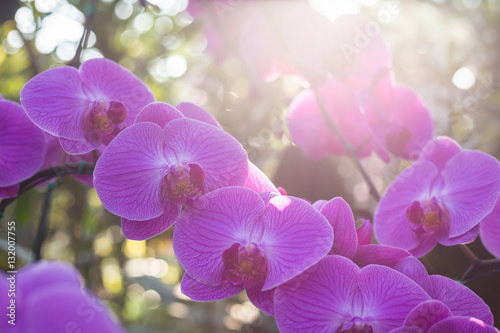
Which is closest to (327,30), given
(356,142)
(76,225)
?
(356,142)

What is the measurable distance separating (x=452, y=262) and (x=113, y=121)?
532 millimetres

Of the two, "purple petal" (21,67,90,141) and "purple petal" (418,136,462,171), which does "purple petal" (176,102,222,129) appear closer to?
"purple petal" (21,67,90,141)

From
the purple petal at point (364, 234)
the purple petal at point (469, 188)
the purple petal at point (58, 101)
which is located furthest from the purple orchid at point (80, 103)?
the purple petal at point (469, 188)

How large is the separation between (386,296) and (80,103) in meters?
0.31

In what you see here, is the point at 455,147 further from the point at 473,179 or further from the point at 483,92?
the point at 483,92

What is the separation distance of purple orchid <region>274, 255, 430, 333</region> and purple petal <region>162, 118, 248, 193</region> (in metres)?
0.09

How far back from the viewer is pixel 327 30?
0.62m

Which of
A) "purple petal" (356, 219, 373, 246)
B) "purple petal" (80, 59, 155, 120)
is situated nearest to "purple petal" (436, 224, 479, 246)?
"purple petal" (356, 219, 373, 246)

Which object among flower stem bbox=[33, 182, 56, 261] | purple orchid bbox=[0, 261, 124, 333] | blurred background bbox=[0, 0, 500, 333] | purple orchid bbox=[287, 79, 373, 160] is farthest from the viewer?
blurred background bbox=[0, 0, 500, 333]

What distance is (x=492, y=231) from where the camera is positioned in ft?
1.45

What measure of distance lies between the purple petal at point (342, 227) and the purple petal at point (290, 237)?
0.06ft

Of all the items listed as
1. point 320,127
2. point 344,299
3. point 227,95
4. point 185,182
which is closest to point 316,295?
point 344,299

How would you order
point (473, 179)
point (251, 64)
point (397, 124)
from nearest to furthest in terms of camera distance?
point (473, 179) < point (397, 124) < point (251, 64)

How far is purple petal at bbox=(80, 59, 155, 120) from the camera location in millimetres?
388
